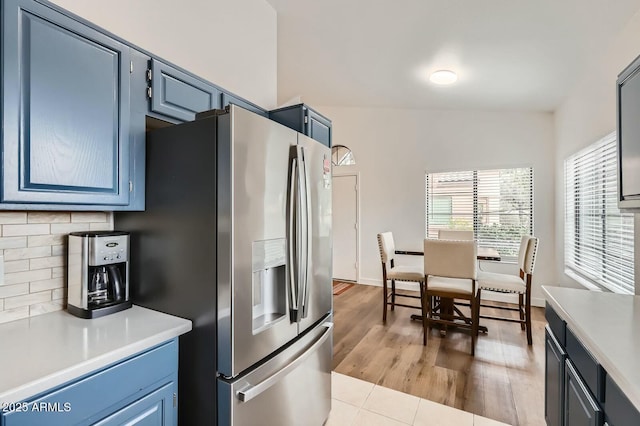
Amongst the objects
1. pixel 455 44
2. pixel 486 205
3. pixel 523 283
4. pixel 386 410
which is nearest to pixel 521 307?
pixel 523 283

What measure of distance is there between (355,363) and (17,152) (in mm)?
2644

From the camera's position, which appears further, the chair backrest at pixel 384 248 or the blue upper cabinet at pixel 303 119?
the chair backrest at pixel 384 248

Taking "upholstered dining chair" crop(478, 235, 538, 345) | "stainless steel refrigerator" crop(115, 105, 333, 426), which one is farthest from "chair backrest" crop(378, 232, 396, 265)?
"stainless steel refrigerator" crop(115, 105, 333, 426)

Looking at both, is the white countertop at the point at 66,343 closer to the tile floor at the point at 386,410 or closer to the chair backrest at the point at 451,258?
the tile floor at the point at 386,410

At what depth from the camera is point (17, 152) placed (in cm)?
105

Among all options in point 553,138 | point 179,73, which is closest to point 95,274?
point 179,73

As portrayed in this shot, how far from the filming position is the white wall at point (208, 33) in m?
1.55

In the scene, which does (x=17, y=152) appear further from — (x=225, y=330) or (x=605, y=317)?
(x=605, y=317)

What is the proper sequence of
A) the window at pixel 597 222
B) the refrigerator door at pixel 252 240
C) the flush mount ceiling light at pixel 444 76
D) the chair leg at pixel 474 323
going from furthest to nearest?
1. the flush mount ceiling light at pixel 444 76
2. the chair leg at pixel 474 323
3. the window at pixel 597 222
4. the refrigerator door at pixel 252 240

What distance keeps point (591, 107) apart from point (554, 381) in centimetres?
264

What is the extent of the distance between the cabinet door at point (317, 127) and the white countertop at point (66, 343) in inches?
54.2

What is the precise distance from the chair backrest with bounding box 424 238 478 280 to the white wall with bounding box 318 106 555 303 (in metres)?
1.84

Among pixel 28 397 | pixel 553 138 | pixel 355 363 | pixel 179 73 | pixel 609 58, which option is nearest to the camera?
pixel 28 397

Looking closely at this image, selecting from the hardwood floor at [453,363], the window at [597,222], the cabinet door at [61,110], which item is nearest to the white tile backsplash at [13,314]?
the cabinet door at [61,110]
